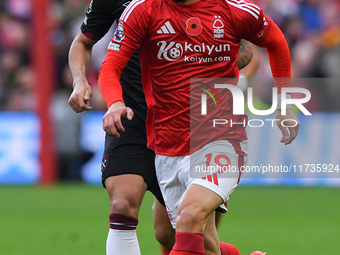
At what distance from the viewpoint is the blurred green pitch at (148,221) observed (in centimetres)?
785

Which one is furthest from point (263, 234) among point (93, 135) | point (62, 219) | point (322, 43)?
point (322, 43)

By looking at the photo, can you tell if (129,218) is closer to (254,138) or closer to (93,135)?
(254,138)

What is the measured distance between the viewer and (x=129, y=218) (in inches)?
205

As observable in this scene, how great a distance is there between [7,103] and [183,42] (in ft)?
28.7

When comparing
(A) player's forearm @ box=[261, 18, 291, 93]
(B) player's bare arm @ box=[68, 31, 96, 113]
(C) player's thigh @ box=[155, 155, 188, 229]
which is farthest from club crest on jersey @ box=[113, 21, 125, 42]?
(A) player's forearm @ box=[261, 18, 291, 93]

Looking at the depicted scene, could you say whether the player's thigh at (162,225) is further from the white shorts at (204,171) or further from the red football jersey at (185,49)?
the red football jersey at (185,49)

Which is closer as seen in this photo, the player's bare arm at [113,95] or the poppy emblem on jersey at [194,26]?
the player's bare arm at [113,95]

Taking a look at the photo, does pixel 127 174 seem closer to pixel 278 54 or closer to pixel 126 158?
pixel 126 158

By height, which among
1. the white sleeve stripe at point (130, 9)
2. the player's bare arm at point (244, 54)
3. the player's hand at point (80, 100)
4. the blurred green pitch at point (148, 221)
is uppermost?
the white sleeve stripe at point (130, 9)

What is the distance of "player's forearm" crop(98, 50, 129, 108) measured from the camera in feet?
15.4

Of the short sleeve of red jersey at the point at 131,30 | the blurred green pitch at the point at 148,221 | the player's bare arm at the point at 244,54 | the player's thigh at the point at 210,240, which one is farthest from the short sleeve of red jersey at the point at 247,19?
the blurred green pitch at the point at 148,221

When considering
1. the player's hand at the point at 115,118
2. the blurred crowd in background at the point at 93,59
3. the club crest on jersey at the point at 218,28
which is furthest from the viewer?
the blurred crowd in background at the point at 93,59

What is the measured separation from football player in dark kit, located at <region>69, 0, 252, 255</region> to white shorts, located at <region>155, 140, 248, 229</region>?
233mm

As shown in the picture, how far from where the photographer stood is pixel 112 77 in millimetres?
4777
